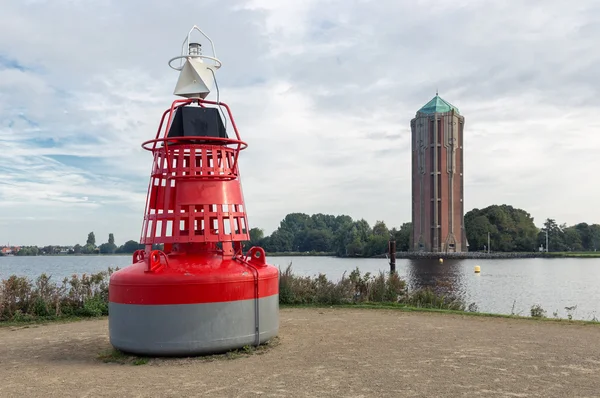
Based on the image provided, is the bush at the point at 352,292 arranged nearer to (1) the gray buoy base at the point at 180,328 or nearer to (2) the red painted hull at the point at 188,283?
(2) the red painted hull at the point at 188,283

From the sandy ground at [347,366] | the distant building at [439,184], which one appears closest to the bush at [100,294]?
the sandy ground at [347,366]

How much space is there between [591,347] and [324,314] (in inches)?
284

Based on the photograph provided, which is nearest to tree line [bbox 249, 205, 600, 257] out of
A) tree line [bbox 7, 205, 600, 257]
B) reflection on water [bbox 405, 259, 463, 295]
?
tree line [bbox 7, 205, 600, 257]

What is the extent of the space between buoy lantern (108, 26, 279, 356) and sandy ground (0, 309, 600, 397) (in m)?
0.49

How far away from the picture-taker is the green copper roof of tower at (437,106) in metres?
119

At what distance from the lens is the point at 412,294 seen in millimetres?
19938

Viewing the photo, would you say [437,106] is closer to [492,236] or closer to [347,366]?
[492,236]

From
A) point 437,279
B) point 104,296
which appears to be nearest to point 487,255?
point 437,279

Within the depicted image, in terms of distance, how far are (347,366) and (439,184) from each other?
109 meters

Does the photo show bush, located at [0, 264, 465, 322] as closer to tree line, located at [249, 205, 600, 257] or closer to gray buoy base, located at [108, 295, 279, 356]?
gray buoy base, located at [108, 295, 279, 356]

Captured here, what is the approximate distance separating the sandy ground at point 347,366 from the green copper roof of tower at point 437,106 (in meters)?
111

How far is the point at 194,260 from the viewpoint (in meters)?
10.1

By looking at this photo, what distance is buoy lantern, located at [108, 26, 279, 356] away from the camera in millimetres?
9523

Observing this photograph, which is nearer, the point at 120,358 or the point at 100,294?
the point at 120,358
